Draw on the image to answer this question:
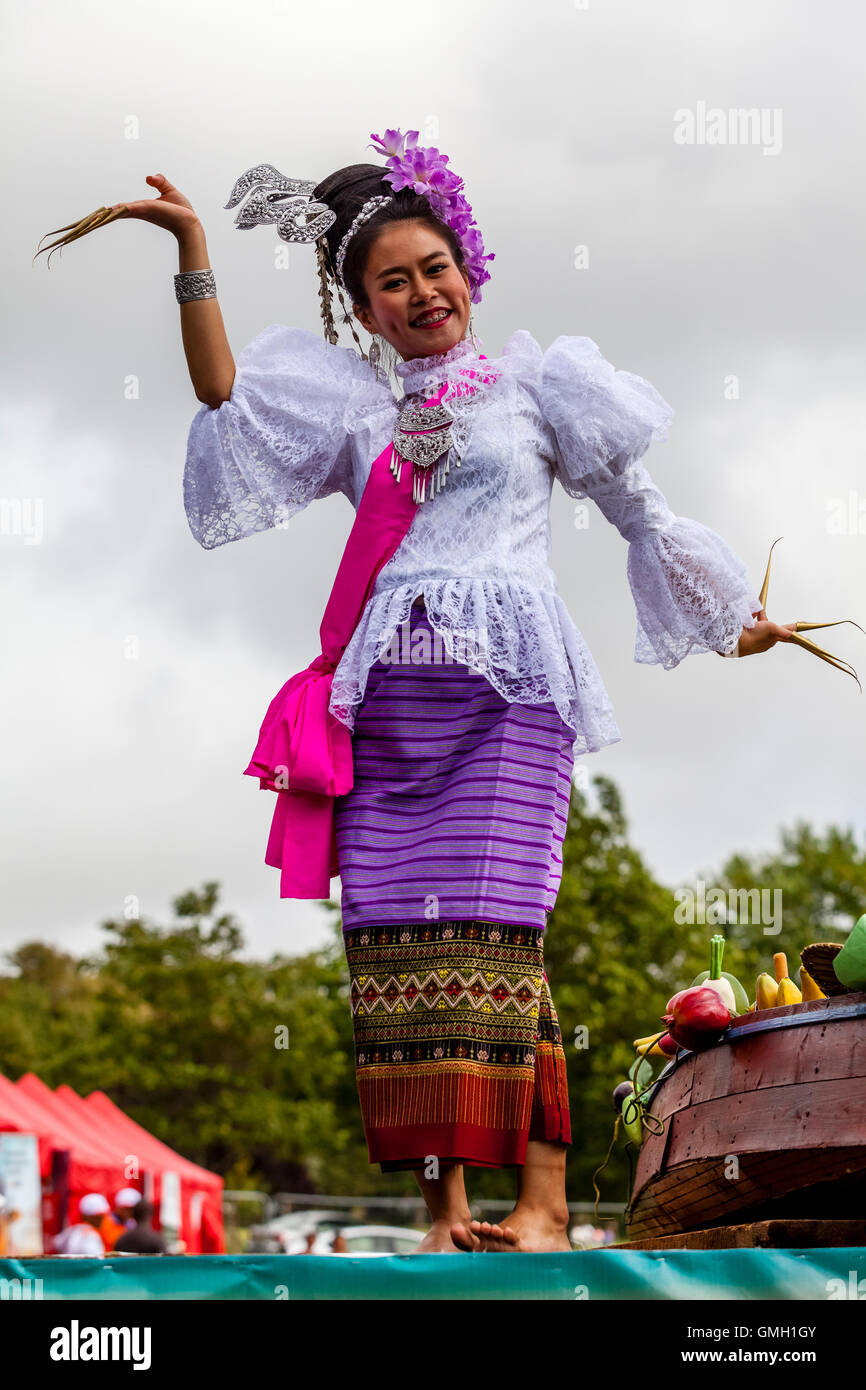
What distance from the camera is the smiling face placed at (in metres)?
3.73

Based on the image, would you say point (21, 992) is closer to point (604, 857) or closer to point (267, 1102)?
point (267, 1102)

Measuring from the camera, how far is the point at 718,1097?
10.6 ft

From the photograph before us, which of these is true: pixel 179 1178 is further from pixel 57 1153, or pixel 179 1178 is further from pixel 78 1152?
A: pixel 57 1153

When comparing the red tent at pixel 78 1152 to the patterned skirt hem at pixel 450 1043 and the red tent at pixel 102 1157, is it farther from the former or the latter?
the patterned skirt hem at pixel 450 1043

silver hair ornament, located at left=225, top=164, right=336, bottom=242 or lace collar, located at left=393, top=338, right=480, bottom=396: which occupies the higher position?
silver hair ornament, located at left=225, top=164, right=336, bottom=242

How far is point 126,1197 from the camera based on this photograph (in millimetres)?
15727

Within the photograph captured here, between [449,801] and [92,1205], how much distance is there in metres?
13.8

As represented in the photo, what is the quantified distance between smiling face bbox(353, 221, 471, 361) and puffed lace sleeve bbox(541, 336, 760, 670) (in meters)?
0.28

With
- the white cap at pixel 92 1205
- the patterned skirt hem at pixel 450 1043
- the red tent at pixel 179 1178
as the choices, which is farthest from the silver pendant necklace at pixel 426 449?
the red tent at pixel 179 1178

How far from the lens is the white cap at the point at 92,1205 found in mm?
15836

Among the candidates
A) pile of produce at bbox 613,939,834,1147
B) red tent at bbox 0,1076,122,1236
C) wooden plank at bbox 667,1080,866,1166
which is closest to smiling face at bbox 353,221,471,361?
pile of produce at bbox 613,939,834,1147

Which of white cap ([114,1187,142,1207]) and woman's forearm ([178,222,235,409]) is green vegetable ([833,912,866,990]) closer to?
woman's forearm ([178,222,235,409])

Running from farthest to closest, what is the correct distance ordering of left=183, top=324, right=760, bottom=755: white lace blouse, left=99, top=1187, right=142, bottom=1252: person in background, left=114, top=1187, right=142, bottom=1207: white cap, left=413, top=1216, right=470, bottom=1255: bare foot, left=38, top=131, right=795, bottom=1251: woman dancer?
left=99, top=1187, right=142, bottom=1252: person in background, left=114, top=1187, right=142, bottom=1207: white cap, left=183, top=324, right=760, bottom=755: white lace blouse, left=38, top=131, right=795, bottom=1251: woman dancer, left=413, top=1216, right=470, bottom=1255: bare foot
